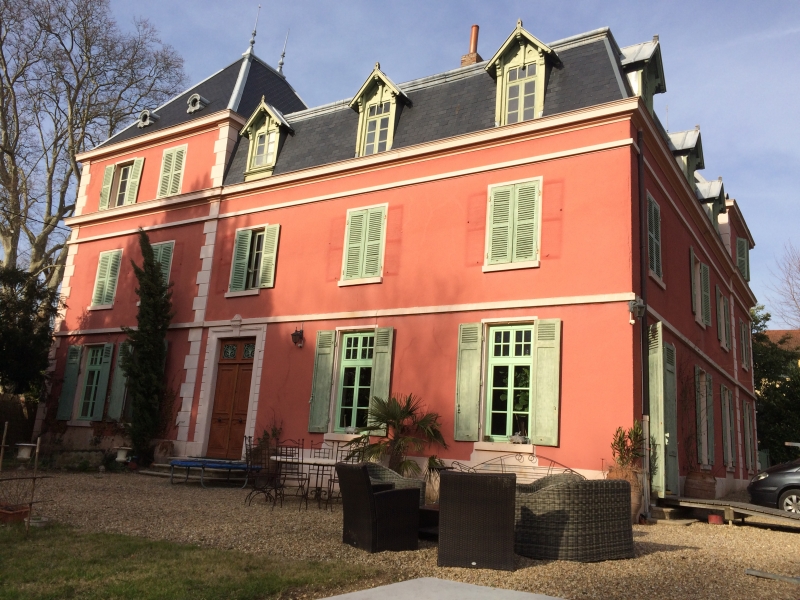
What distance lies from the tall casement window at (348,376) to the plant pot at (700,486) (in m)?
5.52

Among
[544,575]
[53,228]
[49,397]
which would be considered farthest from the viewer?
[53,228]

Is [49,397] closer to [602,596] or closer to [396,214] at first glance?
[396,214]

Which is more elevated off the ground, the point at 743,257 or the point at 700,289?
the point at 743,257

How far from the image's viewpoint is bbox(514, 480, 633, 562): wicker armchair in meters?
5.97

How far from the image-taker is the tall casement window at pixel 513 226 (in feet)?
37.3

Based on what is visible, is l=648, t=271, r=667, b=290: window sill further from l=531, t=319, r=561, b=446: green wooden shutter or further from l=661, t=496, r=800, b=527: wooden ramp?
l=661, t=496, r=800, b=527: wooden ramp

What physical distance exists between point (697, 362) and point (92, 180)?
51.8 ft

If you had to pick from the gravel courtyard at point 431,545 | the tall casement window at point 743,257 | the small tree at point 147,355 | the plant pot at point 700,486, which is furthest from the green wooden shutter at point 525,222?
the tall casement window at point 743,257

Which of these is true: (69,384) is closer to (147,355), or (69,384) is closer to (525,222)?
(147,355)

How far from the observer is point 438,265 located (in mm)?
12242

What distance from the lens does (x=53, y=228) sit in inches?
847

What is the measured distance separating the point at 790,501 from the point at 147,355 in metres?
12.6

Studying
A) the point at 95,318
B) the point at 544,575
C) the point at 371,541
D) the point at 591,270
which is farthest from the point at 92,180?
the point at 544,575

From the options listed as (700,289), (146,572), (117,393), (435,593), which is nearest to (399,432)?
(146,572)
